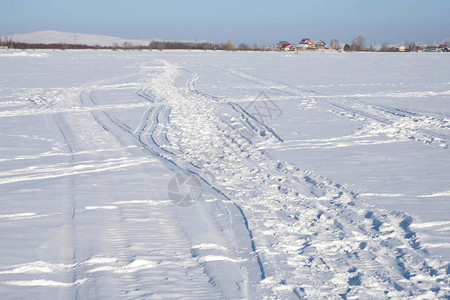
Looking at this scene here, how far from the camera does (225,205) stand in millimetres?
4977

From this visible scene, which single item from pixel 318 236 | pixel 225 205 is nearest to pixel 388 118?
pixel 225 205

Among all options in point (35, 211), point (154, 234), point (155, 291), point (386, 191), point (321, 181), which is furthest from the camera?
point (321, 181)

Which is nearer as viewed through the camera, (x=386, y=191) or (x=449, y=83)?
(x=386, y=191)

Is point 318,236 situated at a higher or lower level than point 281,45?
Result: lower

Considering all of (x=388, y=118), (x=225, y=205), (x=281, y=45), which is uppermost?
(x=281, y=45)

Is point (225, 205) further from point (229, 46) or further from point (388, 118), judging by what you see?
point (229, 46)

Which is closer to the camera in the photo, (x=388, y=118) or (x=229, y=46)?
(x=388, y=118)

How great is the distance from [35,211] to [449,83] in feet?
58.8

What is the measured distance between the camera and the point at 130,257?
3.74m

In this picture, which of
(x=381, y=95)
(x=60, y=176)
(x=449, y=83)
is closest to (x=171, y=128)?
(x=60, y=176)

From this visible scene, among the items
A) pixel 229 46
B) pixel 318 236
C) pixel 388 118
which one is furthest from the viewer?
pixel 229 46

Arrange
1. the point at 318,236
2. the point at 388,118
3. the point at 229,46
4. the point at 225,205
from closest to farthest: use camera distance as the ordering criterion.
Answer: the point at 318,236, the point at 225,205, the point at 388,118, the point at 229,46

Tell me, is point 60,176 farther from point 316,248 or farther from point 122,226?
point 316,248

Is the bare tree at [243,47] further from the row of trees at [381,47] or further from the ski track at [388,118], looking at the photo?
the ski track at [388,118]
